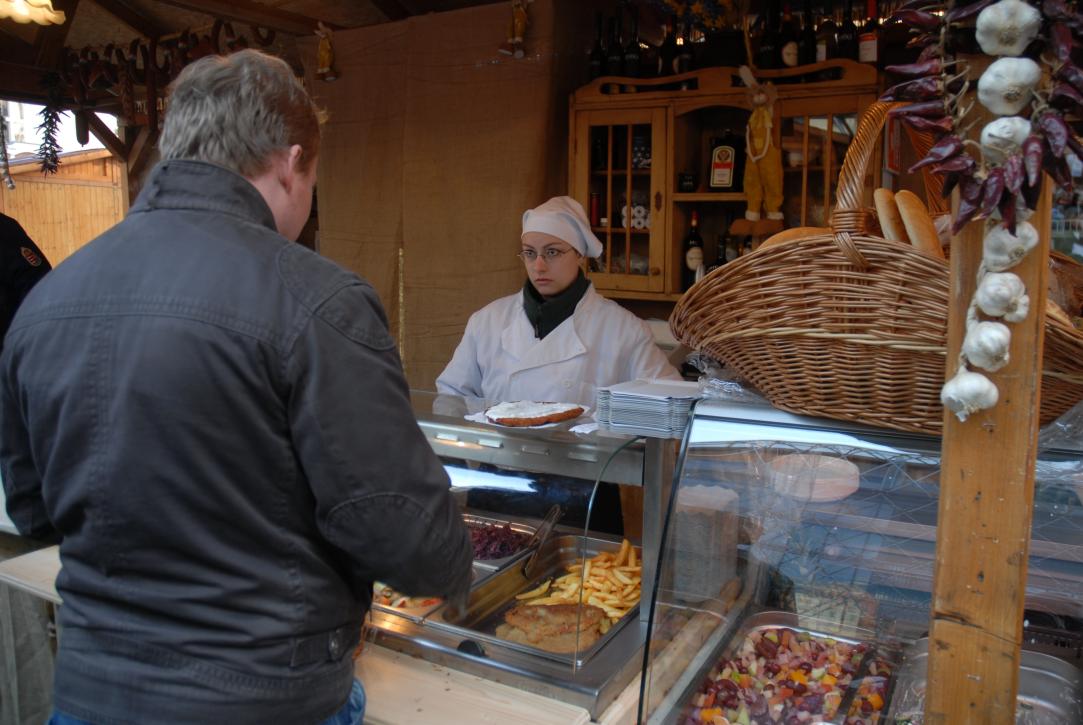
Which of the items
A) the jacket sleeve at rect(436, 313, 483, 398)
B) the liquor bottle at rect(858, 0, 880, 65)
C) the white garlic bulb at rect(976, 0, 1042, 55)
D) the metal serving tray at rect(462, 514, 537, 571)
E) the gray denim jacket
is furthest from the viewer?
the liquor bottle at rect(858, 0, 880, 65)

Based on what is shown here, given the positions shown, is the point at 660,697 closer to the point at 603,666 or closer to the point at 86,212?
the point at 603,666

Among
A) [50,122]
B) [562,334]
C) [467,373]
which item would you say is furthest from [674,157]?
[50,122]

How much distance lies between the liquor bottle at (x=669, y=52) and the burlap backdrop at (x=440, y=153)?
402mm

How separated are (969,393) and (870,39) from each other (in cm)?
321

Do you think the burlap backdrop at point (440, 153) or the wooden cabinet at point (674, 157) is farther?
the burlap backdrop at point (440, 153)

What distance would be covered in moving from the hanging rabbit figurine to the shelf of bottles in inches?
22.0

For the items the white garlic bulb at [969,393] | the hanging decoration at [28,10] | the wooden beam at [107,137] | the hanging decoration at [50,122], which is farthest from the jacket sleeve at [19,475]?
the wooden beam at [107,137]

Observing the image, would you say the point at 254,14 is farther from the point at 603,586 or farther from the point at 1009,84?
the point at 1009,84

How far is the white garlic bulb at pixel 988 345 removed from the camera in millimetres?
943

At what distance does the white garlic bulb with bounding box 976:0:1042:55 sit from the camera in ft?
2.88

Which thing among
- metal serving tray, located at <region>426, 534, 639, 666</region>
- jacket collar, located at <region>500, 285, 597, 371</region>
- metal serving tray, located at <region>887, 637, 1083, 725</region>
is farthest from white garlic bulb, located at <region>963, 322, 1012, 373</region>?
jacket collar, located at <region>500, 285, 597, 371</region>

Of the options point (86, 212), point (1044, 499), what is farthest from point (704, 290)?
point (86, 212)

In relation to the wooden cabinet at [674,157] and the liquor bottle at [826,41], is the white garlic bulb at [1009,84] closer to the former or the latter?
the wooden cabinet at [674,157]

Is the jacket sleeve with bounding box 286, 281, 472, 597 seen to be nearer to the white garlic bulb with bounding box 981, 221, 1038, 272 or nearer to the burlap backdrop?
the white garlic bulb with bounding box 981, 221, 1038, 272
